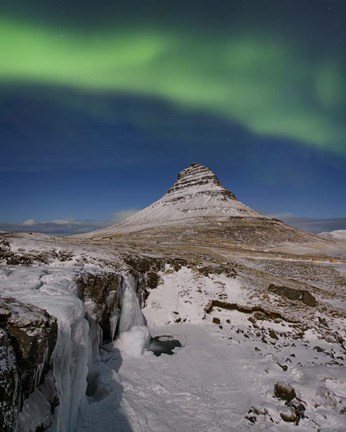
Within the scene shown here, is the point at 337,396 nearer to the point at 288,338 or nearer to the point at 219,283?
the point at 288,338

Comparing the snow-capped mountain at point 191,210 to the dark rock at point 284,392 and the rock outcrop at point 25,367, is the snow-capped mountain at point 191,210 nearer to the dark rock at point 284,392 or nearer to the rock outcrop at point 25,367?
the dark rock at point 284,392

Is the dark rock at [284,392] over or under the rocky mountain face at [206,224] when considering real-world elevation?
under

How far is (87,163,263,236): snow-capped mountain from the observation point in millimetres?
143875

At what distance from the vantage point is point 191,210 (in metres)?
160

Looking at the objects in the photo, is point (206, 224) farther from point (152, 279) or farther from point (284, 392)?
point (284, 392)

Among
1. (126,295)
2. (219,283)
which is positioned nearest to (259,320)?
(219,283)

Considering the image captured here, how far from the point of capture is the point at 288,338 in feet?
69.3

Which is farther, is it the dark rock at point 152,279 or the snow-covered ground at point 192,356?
the dark rock at point 152,279

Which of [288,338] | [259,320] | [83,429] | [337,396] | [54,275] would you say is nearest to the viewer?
[83,429]

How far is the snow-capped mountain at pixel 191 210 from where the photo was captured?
472 ft

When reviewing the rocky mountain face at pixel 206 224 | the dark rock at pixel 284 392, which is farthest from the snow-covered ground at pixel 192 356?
the rocky mountain face at pixel 206 224

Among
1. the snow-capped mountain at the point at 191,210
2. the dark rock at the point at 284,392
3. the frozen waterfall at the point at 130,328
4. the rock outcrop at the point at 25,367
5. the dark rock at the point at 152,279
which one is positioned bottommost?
the dark rock at the point at 284,392

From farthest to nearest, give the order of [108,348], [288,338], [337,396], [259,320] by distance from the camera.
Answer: [259,320]
[288,338]
[108,348]
[337,396]

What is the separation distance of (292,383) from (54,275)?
12.9 metres
